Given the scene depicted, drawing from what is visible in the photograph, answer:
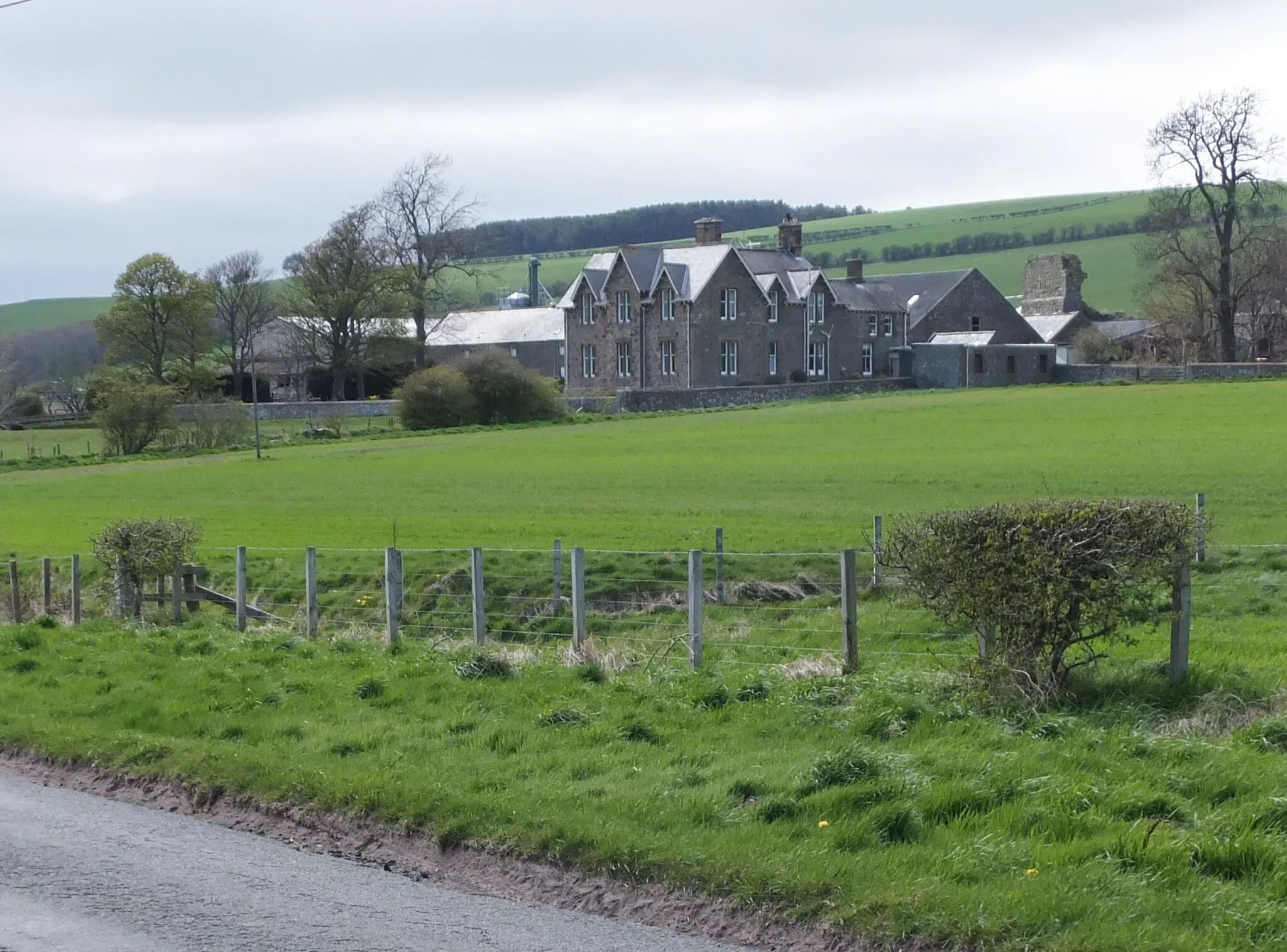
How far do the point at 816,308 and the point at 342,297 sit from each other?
3151 centimetres

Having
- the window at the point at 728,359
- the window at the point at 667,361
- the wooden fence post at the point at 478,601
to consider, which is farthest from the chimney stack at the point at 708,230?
the wooden fence post at the point at 478,601

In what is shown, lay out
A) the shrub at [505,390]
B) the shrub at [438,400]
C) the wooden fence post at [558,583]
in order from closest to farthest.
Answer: the wooden fence post at [558,583], the shrub at [438,400], the shrub at [505,390]

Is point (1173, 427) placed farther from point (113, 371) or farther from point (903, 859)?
point (113, 371)

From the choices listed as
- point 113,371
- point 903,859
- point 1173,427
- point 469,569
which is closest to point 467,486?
point 469,569

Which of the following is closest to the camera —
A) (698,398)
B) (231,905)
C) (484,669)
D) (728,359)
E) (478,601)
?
(231,905)

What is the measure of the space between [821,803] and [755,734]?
1758 mm

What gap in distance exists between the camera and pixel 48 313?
166 meters

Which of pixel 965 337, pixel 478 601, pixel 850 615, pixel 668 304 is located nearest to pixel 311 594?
pixel 478 601

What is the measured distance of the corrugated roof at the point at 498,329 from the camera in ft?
338

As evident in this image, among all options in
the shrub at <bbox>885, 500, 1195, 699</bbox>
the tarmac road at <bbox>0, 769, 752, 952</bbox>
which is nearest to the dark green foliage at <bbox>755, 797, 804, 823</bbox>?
the tarmac road at <bbox>0, 769, 752, 952</bbox>

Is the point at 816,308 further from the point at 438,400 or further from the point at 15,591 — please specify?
the point at 15,591

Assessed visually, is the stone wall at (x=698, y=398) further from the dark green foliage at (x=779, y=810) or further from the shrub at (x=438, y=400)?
the dark green foliage at (x=779, y=810)

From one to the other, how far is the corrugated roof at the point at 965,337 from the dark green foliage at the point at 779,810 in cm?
8468

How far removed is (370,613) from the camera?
21.8m
